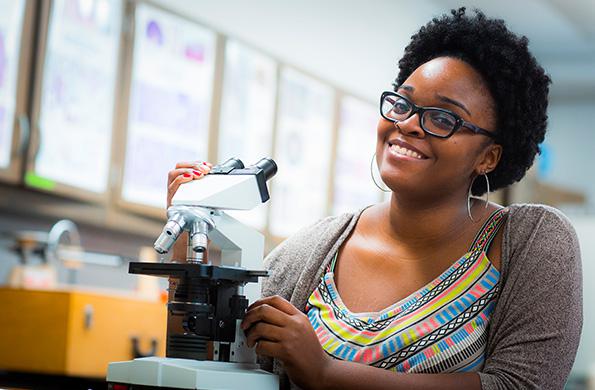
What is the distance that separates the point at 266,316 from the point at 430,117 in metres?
0.44

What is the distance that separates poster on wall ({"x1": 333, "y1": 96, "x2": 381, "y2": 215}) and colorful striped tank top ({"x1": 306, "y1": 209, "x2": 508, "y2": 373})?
3491mm

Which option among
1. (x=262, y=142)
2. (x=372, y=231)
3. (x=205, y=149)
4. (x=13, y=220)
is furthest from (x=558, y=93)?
(x=372, y=231)

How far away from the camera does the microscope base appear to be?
131cm

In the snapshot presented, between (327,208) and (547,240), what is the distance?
3.48m

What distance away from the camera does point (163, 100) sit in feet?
13.0

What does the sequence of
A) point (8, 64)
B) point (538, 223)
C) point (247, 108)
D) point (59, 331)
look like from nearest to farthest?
point (538, 223) < point (59, 331) < point (8, 64) < point (247, 108)

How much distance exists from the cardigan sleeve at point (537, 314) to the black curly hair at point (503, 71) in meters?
0.19

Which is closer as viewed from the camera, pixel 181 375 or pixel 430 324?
pixel 181 375

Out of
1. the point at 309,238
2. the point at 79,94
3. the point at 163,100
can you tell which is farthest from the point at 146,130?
the point at 309,238

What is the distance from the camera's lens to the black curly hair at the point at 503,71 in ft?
5.54

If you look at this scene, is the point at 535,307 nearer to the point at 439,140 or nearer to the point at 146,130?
the point at 439,140

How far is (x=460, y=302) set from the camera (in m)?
1.60

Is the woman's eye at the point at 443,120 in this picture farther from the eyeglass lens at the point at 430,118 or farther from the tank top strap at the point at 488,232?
the tank top strap at the point at 488,232

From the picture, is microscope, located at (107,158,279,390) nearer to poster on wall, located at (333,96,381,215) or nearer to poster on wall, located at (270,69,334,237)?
poster on wall, located at (270,69,334,237)
